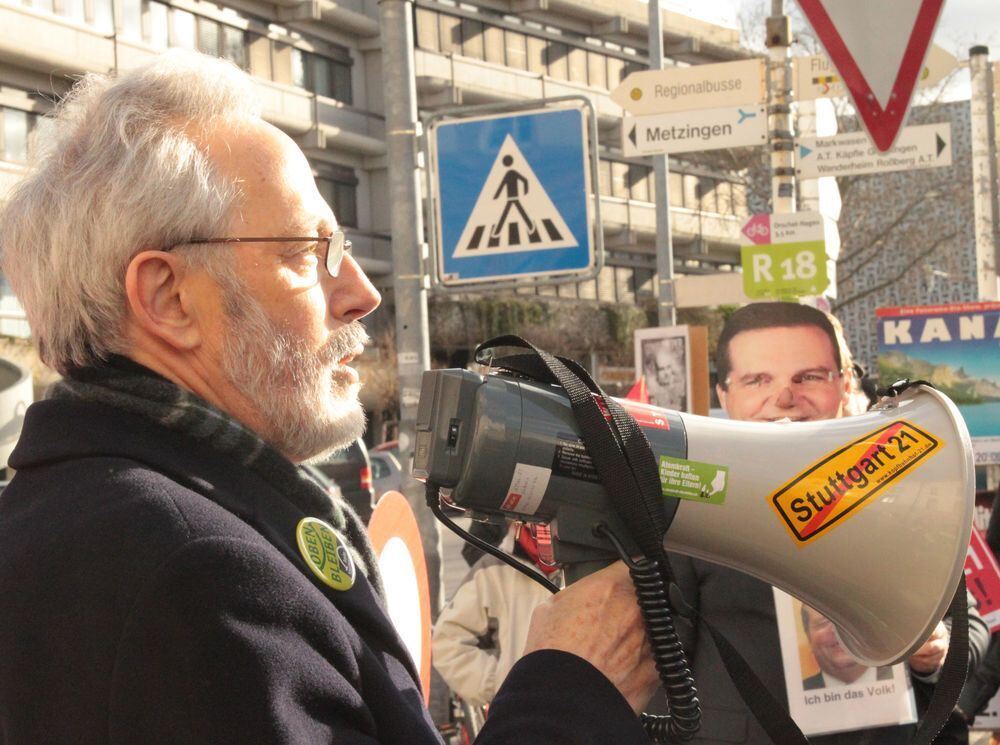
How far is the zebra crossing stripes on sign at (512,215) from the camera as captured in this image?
551cm

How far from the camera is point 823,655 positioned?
2580 mm

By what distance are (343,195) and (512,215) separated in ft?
91.5

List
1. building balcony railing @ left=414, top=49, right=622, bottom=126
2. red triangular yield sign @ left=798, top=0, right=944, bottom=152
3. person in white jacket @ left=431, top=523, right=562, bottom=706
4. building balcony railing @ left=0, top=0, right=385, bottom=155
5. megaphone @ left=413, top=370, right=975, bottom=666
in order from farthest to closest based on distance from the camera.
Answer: building balcony railing @ left=414, top=49, right=622, bottom=126 < building balcony railing @ left=0, top=0, right=385, bottom=155 < person in white jacket @ left=431, top=523, right=562, bottom=706 < red triangular yield sign @ left=798, top=0, right=944, bottom=152 < megaphone @ left=413, top=370, right=975, bottom=666

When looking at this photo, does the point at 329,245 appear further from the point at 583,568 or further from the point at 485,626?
the point at 485,626

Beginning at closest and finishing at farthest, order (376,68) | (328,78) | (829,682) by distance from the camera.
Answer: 1. (829,682)
2. (328,78)
3. (376,68)

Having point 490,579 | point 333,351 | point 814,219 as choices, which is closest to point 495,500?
point 333,351

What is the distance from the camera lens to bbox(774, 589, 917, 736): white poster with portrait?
257cm

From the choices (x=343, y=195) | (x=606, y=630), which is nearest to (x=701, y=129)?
(x=606, y=630)

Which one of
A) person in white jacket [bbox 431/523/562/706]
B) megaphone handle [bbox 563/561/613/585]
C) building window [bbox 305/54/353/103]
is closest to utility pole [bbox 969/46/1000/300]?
person in white jacket [bbox 431/523/562/706]

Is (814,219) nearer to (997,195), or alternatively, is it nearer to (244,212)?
(244,212)

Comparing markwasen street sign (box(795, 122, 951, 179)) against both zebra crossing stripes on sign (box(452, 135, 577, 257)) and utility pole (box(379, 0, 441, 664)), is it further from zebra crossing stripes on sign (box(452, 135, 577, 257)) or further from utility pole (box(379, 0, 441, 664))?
utility pole (box(379, 0, 441, 664))

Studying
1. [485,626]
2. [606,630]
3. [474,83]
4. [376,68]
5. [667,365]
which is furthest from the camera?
[474,83]

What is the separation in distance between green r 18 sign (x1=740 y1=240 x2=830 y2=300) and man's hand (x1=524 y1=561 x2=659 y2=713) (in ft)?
19.9

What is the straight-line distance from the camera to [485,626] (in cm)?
417
